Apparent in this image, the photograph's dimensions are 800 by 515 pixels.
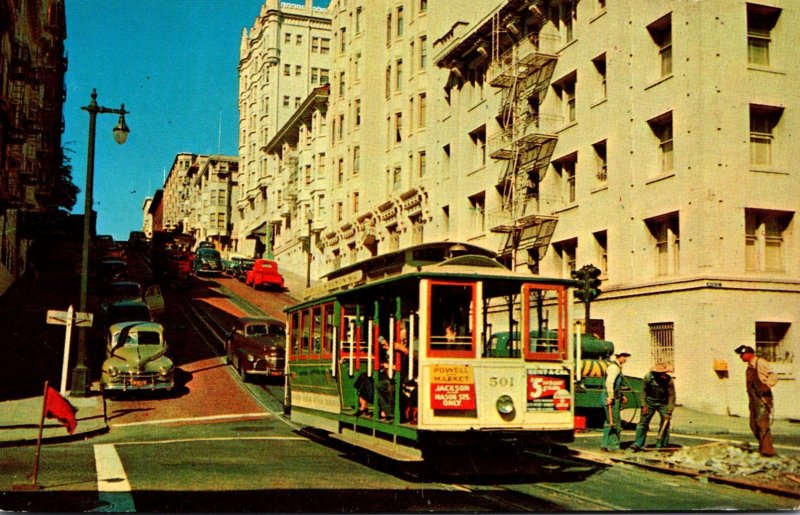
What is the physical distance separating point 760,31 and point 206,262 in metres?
51.8

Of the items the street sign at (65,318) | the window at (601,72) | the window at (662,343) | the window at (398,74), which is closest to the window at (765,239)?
the window at (662,343)

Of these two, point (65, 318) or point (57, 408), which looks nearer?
point (57, 408)

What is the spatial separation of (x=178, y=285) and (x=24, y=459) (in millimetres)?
43128

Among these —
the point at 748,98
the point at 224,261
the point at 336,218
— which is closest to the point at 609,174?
the point at 748,98

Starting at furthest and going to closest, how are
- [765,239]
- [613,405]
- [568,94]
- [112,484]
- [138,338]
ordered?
1. [568,94]
2. [138,338]
3. [765,239]
4. [613,405]
5. [112,484]

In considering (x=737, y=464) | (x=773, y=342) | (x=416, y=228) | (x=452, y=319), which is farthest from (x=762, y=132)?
(x=416, y=228)

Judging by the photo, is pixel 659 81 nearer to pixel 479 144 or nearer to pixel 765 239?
pixel 765 239

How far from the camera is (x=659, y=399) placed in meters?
15.8

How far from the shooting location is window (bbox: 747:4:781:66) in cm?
1650

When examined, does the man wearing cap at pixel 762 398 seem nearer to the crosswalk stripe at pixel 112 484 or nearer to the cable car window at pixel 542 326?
the cable car window at pixel 542 326

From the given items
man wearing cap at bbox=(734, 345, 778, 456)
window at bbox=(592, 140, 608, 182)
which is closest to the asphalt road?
man wearing cap at bbox=(734, 345, 778, 456)

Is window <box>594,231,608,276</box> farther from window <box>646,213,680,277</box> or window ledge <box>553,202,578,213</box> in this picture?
window <box>646,213,680,277</box>

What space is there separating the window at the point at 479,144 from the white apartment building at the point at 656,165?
0.09 meters

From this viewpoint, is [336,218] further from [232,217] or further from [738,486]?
[738,486]
